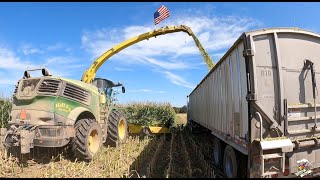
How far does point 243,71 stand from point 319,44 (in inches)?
76.7

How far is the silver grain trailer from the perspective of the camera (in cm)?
538

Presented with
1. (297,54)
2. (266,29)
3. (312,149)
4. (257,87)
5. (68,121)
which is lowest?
(312,149)

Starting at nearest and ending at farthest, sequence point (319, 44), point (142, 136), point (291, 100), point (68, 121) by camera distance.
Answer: point (291, 100) → point (319, 44) → point (68, 121) → point (142, 136)

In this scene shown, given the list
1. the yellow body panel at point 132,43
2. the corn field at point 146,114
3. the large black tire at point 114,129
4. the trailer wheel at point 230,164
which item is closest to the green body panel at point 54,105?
the large black tire at point 114,129

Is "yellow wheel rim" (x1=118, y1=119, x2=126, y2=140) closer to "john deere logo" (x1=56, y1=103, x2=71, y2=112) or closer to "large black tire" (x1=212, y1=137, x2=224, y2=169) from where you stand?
"john deere logo" (x1=56, y1=103, x2=71, y2=112)

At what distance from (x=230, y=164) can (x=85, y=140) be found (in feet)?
12.8

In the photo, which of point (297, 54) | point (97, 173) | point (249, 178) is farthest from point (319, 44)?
point (97, 173)

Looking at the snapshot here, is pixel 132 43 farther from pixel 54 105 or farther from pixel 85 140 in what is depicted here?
pixel 85 140

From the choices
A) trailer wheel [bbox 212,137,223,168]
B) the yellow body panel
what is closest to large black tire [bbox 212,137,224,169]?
trailer wheel [bbox 212,137,223,168]

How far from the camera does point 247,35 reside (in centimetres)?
Result: 558

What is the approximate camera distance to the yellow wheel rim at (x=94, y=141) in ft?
30.1

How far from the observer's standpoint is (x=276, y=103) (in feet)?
18.5

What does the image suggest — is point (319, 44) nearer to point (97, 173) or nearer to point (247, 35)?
point (247, 35)

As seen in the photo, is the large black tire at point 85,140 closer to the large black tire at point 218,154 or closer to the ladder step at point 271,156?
the large black tire at point 218,154
